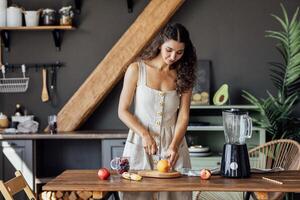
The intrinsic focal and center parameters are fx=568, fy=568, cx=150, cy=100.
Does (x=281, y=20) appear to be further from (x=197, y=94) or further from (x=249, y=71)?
(x=197, y=94)

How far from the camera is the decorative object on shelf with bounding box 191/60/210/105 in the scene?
16.9 feet

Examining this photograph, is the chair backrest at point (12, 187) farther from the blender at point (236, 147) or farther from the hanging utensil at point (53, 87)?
the hanging utensil at point (53, 87)

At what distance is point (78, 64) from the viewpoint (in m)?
5.50

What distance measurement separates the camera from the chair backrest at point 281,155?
369 centimetres

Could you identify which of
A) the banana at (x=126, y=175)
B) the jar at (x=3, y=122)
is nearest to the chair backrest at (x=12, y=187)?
the banana at (x=126, y=175)

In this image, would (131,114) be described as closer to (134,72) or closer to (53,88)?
(134,72)

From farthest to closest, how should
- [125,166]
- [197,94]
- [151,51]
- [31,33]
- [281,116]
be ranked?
[31,33] → [197,94] → [281,116] → [151,51] → [125,166]

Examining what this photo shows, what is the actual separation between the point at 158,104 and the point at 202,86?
6.70 feet

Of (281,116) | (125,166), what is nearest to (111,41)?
(281,116)

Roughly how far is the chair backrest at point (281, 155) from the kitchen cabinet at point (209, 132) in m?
0.82

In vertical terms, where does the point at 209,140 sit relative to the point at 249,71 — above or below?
below

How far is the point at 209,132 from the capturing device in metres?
5.39

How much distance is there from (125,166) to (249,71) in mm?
2652

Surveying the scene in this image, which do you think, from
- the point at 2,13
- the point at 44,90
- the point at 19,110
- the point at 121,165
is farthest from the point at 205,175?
the point at 2,13
